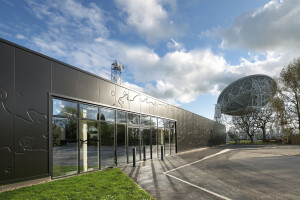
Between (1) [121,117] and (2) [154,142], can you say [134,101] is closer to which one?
(1) [121,117]

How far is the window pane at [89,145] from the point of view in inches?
395

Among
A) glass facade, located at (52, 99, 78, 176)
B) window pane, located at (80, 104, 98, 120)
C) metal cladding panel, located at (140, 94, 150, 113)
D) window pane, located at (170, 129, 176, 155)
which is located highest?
metal cladding panel, located at (140, 94, 150, 113)

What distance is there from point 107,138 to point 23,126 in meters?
4.79

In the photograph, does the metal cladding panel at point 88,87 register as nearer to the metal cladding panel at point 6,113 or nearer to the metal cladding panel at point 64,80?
the metal cladding panel at point 64,80

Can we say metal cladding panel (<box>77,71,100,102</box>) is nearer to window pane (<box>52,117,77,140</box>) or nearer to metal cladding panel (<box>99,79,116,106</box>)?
metal cladding panel (<box>99,79,116,106</box>)

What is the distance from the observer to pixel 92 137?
35.0 feet

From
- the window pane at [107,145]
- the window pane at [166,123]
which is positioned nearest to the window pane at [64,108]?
the window pane at [107,145]

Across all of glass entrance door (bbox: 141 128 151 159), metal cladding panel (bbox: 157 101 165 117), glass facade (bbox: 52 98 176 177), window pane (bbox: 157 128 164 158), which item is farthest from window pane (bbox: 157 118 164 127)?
glass facade (bbox: 52 98 176 177)

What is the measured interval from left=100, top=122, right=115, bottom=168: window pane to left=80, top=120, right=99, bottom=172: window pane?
437 mm

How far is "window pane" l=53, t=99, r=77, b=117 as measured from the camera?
8977 mm

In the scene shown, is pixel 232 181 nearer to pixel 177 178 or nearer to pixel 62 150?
pixel 177 178

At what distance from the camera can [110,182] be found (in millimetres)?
7895

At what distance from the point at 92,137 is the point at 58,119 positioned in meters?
2.20

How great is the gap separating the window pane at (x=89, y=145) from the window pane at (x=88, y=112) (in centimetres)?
26
